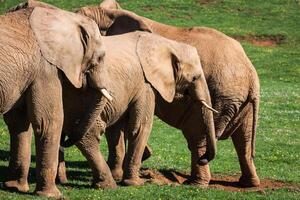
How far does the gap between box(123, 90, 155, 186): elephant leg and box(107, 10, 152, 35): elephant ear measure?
2.58 metres

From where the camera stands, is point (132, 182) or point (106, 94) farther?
point (132, 182)

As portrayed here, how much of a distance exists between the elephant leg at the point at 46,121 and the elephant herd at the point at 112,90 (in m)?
0.01

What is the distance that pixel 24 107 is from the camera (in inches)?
429

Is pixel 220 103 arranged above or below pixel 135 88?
below

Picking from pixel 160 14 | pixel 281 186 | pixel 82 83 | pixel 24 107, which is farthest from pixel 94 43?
pixel 160 14

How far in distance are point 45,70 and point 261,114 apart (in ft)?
48.3

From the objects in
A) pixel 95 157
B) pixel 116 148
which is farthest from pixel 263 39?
pixel 95 157

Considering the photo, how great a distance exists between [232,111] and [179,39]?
1.80 meters

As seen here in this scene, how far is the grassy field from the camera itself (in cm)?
1262

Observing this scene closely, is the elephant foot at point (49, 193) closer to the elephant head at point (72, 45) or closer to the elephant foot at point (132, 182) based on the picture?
the elephant head at point (72, 45)

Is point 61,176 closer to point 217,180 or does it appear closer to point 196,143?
point 196,143

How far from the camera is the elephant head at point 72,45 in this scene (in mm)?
10508

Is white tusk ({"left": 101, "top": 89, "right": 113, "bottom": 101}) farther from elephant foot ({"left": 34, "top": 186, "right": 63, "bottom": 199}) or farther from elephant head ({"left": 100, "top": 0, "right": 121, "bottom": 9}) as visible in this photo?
elephant head ({"left": 100, "top": 0, "right": 121, "bottom": 9})

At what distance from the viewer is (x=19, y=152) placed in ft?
38.5
